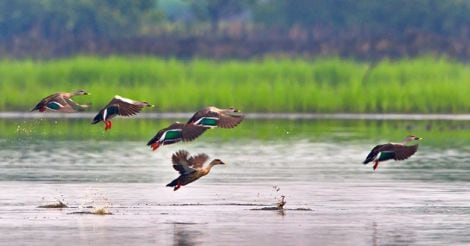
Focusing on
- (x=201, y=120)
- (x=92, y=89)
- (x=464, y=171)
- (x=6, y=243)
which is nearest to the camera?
(x=6, y=243)

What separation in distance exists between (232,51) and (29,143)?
20.2m

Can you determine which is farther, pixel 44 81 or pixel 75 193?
pixel 44 81

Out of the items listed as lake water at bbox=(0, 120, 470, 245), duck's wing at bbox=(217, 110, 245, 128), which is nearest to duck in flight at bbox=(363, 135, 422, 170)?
lake water at bbox=(0, 120, 470, 245)

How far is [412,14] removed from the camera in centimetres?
6638

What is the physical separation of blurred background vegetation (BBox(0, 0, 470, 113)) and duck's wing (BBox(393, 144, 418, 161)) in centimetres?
2114

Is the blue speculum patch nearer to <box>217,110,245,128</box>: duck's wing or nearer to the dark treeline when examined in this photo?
<box>217,110,245,128</box>: duck's wing

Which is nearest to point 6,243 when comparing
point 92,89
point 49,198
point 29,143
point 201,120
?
point 201,120

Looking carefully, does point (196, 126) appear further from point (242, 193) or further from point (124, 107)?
point (242, 193)

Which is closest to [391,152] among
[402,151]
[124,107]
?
[402,151]

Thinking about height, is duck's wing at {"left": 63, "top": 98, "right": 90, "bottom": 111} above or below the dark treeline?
below

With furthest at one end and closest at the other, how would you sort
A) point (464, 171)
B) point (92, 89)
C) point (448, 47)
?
point (448, 47) < point (92, 89) < point (464, 171)

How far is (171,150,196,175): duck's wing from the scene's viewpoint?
21.2 metres

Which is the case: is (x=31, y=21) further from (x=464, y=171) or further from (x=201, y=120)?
(x=201, y=120)

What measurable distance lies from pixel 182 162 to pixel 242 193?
334 centimetres
